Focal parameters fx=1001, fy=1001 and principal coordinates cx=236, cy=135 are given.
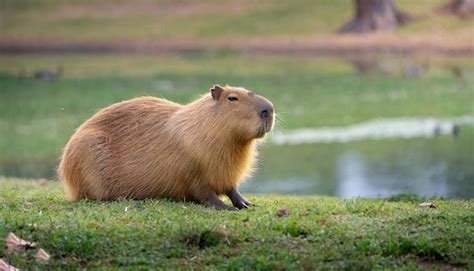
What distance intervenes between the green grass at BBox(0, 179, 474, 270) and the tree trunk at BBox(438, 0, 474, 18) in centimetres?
3289

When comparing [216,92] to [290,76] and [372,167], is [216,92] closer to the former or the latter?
[372,167]

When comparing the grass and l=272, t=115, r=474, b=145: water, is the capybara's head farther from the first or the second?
l=272, t=115, r=474, b=145: water

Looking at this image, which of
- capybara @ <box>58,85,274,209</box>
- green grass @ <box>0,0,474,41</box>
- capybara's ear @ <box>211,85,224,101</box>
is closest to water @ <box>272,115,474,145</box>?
capybara @ <box>58,85,274,209</box>

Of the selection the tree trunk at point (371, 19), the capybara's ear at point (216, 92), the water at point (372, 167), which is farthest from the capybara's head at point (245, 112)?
the tree trunk at point (371, 19)

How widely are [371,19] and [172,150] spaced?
31.0 meters

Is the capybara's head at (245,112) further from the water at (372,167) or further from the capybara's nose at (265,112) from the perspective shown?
the water at (372,167)

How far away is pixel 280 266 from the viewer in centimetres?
623

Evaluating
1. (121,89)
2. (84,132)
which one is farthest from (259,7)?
(84,132)

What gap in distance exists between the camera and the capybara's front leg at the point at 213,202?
7.82 metres

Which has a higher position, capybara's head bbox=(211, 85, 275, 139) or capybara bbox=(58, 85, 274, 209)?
capybara's head bbox=(211, 85, 275, 139)

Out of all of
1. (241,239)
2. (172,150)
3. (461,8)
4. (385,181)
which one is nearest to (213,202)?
(172,150)

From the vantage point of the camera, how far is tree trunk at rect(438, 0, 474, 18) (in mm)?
39062

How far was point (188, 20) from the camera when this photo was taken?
4200 cm

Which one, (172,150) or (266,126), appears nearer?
(266,126)
